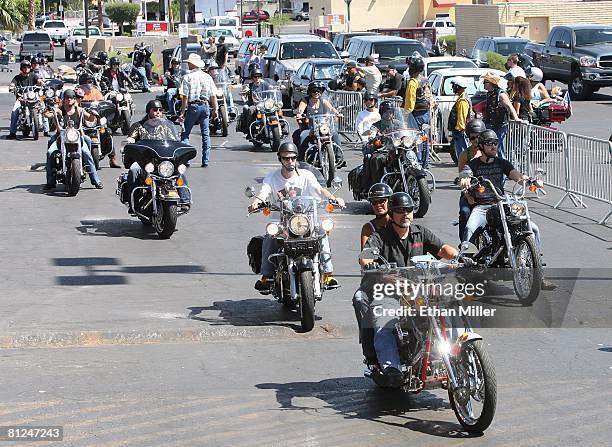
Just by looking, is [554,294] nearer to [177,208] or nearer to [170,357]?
[170,357]

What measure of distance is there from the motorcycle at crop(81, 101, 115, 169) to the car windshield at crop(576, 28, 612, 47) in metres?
18.0

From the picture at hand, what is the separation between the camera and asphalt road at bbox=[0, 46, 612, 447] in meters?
8.33

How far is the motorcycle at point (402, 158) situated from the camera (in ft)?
56.7

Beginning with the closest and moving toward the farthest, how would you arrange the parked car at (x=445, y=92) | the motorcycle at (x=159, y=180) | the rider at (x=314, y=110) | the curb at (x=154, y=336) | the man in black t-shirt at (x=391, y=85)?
1. the curb at (x=154, y=336)
2. the motorcycle at (x=159, y=180)
3. the rider at (x=314, y=110)
4. the parked car at (x=445, y=92)
5. the man in black t-shirt at (x=391, y=85)

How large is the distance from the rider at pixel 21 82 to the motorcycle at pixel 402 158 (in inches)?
539

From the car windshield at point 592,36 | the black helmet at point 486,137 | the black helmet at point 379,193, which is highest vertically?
the car windshield at point 592,36

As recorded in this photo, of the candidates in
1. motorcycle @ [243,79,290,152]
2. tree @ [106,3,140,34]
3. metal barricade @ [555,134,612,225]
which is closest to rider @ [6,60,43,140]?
motorcycle @ [243,79,290,152]

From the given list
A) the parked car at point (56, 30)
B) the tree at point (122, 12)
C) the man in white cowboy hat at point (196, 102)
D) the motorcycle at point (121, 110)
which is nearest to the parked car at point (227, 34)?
the parked car at point (56, 30)

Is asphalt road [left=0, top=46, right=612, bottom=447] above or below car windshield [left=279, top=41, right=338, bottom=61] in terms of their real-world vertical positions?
below

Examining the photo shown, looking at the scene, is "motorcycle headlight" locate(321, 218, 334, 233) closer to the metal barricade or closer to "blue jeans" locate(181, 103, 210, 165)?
the metal barricade

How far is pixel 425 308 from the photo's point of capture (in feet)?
27.5

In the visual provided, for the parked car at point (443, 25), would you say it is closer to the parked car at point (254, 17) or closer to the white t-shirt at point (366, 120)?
the parked car at point (254, 17)

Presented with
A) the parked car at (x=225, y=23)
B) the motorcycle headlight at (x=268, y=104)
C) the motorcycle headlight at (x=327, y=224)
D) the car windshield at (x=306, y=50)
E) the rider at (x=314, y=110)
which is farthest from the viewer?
the parked car at (x=225, y=23)

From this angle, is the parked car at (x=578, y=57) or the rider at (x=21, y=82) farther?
the parked car at (x=578, y=57)
